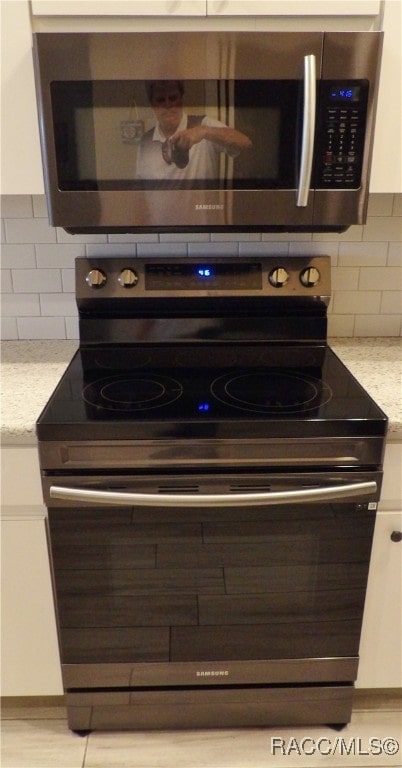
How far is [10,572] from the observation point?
4.43ft

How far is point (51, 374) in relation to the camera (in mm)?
1476

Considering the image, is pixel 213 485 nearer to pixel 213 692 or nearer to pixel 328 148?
pixel 213 692

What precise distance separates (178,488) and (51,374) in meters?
0.50

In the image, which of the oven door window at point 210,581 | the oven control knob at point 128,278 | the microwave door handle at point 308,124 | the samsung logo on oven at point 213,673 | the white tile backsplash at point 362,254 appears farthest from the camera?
the white tile backsplash at point 362,254

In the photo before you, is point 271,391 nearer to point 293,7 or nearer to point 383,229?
point 383,229

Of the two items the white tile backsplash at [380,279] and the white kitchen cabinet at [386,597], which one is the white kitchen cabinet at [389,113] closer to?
the white tile backsplash at [380,279]

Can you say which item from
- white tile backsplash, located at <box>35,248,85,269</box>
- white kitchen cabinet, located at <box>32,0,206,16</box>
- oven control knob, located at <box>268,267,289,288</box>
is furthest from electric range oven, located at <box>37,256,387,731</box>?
white kitchen cabinet, located at <box>32,0,206,16</box>

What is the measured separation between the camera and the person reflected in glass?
4.03ft

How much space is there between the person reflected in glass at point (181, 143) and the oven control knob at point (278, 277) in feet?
1.24

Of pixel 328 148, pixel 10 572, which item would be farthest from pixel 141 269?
pixel 10 572

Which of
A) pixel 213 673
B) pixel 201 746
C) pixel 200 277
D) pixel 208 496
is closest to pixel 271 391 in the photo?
pixel 208 496

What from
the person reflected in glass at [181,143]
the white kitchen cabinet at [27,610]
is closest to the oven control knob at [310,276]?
the person reflected in glass at [181,143]

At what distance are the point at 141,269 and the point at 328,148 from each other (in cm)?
59

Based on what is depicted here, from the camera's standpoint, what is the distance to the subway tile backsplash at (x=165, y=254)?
1639 mm
